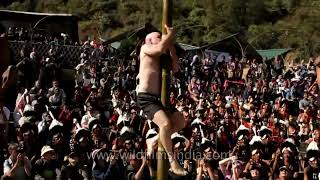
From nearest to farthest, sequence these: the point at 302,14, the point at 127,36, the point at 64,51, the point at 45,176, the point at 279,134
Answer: the point at 45,176 → the point at 279,134 → the point at 64,51 → the point at 127,36 → the point at 302,14

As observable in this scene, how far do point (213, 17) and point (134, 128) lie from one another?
46332mm

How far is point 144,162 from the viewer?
32.8 feet

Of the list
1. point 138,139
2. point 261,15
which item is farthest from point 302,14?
point 138,139

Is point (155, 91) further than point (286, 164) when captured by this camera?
No

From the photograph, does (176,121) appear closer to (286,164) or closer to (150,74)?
(150,74)

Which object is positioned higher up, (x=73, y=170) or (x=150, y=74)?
(x=150, y=74)

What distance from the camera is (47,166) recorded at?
947 cm

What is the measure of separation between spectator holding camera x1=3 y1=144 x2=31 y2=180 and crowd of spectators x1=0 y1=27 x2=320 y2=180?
0.04 ft

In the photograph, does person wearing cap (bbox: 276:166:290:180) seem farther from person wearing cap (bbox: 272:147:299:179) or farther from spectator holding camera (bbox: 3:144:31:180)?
spectator holding camera (bbox: 3:144:31:180)

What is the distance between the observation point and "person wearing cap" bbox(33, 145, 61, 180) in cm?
935

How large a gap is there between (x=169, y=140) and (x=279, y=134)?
35.6ft

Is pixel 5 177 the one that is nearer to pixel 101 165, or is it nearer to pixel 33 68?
pixel 101 165

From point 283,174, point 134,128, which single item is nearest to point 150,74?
point 283,174

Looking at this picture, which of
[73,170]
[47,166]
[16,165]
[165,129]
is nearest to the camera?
[165,129]
